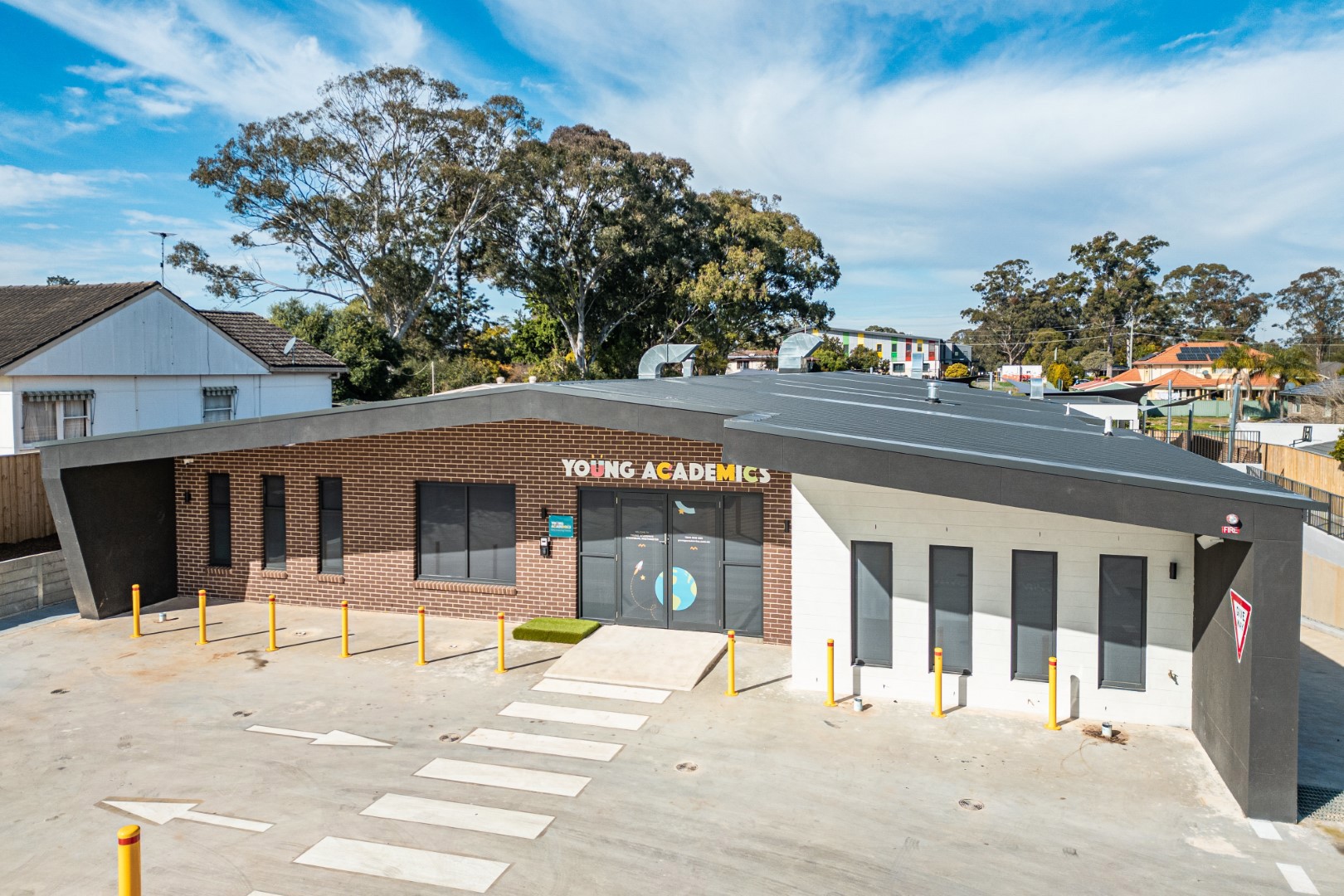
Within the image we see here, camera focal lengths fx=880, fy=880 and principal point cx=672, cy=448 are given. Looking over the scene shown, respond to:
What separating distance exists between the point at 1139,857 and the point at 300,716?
9376 mm

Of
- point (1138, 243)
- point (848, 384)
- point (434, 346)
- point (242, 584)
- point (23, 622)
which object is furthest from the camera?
point (1138, 243)

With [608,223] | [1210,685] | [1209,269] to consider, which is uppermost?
[1209,269]

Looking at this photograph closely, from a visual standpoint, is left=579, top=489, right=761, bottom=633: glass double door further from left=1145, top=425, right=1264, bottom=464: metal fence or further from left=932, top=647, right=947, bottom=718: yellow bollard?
left=1145, top=425, right=1264, bottom=464: metal fence

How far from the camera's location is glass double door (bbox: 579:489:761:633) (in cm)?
1445

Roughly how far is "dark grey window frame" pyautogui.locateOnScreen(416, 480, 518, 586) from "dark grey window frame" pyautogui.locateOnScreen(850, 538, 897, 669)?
6.35 metres

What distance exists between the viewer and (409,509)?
15.8 m

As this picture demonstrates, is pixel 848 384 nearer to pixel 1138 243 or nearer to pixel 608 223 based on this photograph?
pixel 608 223

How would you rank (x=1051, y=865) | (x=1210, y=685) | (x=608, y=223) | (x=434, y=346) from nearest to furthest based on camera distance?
1. (x=1051, y=865)
2. (x=1210, y=685)
3. (x=608, y=223)
4. (x=434, y=346)

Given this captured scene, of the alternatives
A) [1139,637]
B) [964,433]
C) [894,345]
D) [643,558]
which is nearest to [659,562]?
[643,558]

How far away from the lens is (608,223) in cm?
4662

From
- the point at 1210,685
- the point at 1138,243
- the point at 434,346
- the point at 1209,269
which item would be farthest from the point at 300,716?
the point at 1209,269

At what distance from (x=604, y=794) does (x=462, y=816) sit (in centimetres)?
142

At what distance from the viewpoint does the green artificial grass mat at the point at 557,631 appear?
1406cm

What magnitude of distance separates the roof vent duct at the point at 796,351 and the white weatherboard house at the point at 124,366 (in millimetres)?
17722
